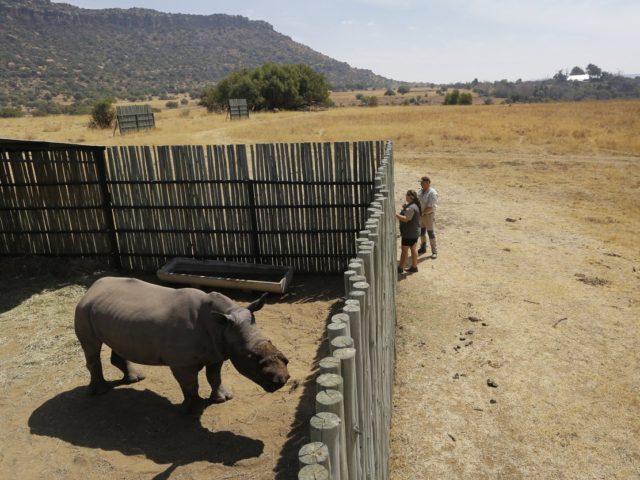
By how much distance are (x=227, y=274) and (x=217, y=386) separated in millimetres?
3801

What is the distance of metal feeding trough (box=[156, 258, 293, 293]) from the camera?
884 centimetres

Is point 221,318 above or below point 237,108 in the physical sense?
below

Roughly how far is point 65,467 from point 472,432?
4167mm

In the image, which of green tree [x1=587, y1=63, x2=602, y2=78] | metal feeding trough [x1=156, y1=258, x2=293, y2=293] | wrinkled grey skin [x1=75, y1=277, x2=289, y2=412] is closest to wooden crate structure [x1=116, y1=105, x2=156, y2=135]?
metal feeding trough [x1=156, y1=258, x2=293, y2=293]

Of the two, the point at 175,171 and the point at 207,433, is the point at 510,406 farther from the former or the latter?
the point at 175,171

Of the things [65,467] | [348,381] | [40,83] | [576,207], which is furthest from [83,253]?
[40,83]

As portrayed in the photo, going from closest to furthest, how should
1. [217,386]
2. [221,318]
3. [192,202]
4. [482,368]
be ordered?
[221,318], [217,386], [482,368], [192,202]

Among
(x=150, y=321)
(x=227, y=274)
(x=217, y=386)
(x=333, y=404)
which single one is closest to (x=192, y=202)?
(x=227, y=274)

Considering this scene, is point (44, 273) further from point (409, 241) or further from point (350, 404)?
point (350, 404)

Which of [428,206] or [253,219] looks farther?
[428,206]

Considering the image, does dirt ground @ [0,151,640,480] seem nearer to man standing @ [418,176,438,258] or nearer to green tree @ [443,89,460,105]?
man standing @ [418,176,438,258]

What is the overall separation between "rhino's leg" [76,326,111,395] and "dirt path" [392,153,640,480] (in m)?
3.60

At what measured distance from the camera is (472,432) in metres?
5.23

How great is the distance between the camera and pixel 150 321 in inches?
214
